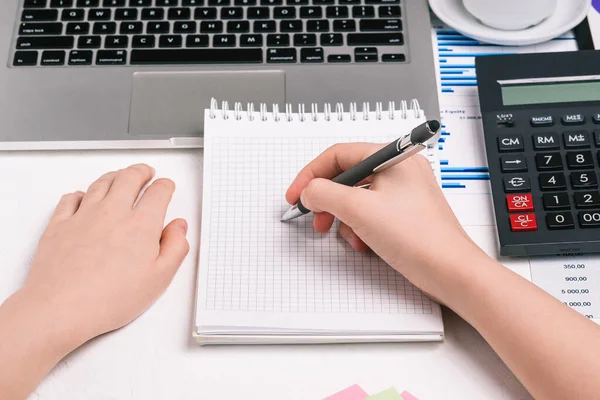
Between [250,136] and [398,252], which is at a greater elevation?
[250,136]

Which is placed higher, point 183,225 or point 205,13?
point 205,13

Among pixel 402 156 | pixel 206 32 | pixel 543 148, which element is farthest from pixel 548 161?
pixel 206 32

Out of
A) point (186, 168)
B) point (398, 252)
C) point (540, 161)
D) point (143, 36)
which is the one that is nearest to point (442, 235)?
point (398, 252)

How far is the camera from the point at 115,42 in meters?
0.66

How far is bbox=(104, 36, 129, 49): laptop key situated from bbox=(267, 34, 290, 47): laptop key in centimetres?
16

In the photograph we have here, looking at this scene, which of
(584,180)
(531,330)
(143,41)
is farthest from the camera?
(143,41)

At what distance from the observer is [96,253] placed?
526 millimetres

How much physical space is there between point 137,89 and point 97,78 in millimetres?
46

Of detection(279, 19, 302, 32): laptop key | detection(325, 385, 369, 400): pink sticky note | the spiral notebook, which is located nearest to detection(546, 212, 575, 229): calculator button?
the spiral notebook

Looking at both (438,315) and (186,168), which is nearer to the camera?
(438,315)

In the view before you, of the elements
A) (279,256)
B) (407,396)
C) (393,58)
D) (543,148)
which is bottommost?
(407,396)

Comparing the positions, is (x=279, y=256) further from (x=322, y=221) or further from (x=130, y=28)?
(x=130, y=28)

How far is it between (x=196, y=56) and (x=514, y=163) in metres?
0.35

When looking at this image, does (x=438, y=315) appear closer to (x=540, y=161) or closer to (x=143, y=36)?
(x=540, y=161)
